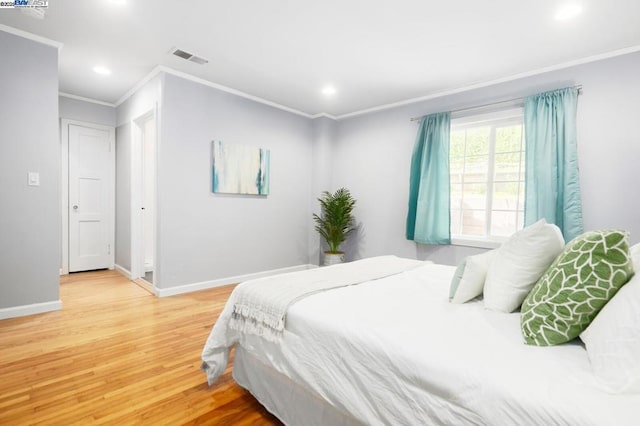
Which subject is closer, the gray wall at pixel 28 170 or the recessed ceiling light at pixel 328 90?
the gray wall at pixel 28 170

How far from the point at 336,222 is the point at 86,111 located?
12.8 ft

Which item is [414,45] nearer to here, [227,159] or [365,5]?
[365,5]

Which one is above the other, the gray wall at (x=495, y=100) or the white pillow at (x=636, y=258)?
the gray wall at (x=495, y=100)

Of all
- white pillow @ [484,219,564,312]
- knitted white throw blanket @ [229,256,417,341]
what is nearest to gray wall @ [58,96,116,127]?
knitted white throw blanket @ [229,256,417,341]

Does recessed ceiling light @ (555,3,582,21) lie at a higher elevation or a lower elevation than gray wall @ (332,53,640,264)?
higher

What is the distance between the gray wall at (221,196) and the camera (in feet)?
11.9

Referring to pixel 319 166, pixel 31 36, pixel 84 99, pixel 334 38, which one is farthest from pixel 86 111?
pixel 334 38

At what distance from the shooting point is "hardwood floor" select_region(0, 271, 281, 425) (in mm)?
1645

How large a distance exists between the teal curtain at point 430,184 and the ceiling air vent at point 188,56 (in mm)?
2652

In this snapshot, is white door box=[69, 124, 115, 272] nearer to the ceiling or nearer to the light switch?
the ceiling

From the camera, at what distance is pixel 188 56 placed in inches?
127

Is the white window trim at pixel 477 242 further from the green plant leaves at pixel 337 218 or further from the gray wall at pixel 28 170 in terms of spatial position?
the gray wall at pixel 28 170

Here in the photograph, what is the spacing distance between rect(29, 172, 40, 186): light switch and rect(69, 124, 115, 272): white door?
→ 1.92 meters

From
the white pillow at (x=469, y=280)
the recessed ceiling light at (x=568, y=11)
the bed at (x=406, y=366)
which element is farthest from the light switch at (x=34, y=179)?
the recessed ceiling light at (x=568, y=11)
